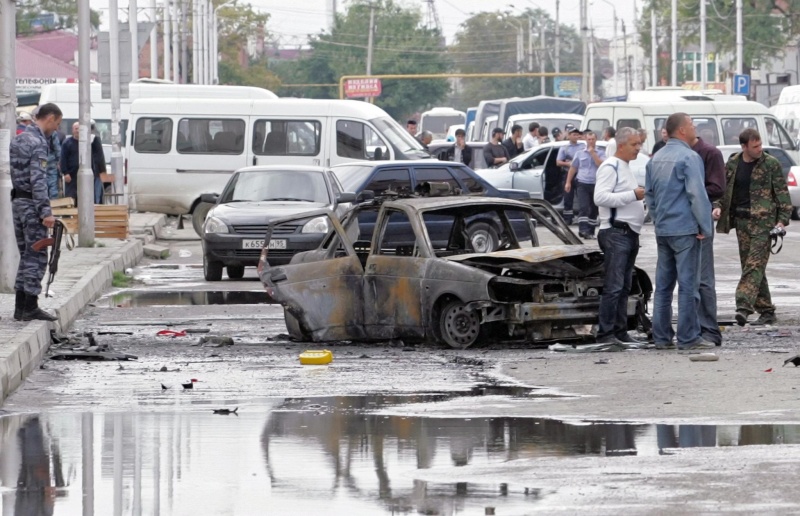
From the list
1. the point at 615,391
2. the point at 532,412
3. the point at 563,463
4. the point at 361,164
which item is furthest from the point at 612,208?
the point at 361,164

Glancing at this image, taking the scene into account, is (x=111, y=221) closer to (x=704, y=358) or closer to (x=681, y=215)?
(x=681, y=215)

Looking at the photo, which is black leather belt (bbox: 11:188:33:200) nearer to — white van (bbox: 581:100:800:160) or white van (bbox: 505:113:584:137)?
white van (bbox: 581:100:800:160)

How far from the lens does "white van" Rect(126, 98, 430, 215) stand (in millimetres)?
30641

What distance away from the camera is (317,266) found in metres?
13.5

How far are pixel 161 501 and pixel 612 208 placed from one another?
20.1ft

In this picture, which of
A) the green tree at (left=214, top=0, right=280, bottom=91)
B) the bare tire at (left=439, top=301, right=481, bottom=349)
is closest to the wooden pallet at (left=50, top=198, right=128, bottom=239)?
the bare tire at (left=439, top=301, right=481, bottom=349)

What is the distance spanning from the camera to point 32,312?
13.6m

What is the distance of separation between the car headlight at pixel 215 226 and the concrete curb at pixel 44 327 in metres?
1.28

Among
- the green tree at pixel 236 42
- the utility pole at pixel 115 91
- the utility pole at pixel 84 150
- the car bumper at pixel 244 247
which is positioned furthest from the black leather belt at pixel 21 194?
the green tree at pixel 236 42

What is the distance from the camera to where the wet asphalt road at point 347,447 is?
676 cm

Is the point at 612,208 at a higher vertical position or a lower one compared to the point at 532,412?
higher

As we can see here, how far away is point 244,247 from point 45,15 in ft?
235

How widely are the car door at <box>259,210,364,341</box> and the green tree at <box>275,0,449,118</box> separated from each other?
118m

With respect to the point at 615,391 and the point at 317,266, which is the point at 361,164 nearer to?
the point at 317,266
